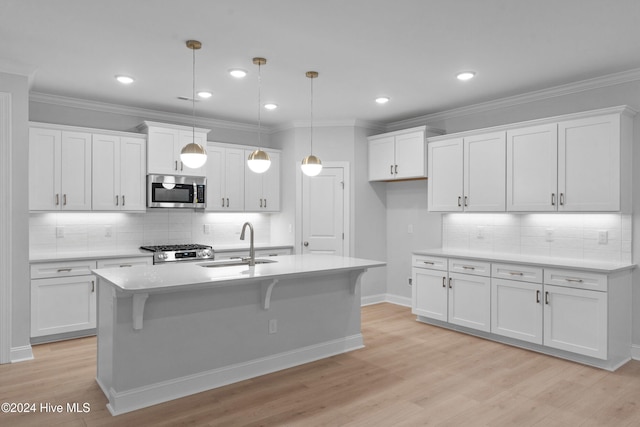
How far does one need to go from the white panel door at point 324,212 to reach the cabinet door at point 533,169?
2.36m

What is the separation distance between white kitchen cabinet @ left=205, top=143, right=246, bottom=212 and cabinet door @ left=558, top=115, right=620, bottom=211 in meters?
4.03

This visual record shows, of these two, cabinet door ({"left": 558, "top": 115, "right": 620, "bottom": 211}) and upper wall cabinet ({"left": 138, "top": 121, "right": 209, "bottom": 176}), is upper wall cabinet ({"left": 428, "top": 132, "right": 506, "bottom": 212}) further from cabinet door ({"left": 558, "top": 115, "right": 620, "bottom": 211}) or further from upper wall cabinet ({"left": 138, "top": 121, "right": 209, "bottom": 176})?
upper wall cabinet ({"left": 138, "top": 121, "right": 209, "bottom": 176})

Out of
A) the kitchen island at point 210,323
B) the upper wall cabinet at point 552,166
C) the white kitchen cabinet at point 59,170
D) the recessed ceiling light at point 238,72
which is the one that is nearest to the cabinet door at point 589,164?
the upper wall cabinet at point 552,166

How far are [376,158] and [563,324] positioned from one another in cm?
321

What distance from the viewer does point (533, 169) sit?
452 centimetres

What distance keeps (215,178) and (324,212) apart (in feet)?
5.31

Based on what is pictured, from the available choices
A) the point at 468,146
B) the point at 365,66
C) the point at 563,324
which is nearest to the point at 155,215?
the point at 365,66

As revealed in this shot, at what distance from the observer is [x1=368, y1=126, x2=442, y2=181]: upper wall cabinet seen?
5.63m

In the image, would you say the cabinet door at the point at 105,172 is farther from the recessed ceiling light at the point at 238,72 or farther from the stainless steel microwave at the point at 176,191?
the recessed ceiling light at the point at 238,72

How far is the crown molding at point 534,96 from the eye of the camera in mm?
4168

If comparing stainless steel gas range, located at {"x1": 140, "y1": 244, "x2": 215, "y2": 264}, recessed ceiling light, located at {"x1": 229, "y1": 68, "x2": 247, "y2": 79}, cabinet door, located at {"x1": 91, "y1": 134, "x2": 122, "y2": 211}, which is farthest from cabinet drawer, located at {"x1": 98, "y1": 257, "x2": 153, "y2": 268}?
recessed ceiling light, located at {"x1": 229, "y1": 68, "x2": 247, "y2": 79}

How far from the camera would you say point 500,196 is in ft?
15.8

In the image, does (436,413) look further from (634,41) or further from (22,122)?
(22,122)

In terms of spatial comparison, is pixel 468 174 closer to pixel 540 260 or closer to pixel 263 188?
pixel 540 260
